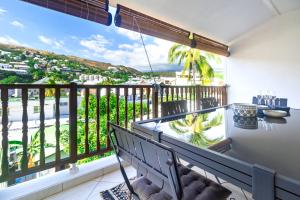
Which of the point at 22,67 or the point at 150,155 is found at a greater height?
the point at 22,67

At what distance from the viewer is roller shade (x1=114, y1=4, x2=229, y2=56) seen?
245 cm

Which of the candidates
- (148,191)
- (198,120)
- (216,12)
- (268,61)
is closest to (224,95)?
(268,61)

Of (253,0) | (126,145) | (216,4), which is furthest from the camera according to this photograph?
(253,0)

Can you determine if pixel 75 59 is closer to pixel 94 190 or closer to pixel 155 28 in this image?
pixel 155 28

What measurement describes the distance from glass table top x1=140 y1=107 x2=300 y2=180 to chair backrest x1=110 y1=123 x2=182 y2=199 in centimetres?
26

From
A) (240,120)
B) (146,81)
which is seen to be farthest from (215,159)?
(146,81)

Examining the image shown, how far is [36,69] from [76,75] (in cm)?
45

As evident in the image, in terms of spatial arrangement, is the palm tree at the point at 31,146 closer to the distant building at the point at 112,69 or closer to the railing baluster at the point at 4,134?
the railing baluster at the point at 4,134

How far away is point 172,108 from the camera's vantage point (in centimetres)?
217

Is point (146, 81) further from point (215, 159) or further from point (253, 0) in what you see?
point (253, 0)

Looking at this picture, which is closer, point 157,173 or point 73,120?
point 157,173

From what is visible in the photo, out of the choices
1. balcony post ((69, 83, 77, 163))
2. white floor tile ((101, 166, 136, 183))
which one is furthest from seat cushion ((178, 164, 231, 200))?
balcony post ((69, 83, 77, 163))

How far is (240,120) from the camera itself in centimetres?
164

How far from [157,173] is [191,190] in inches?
15.1
